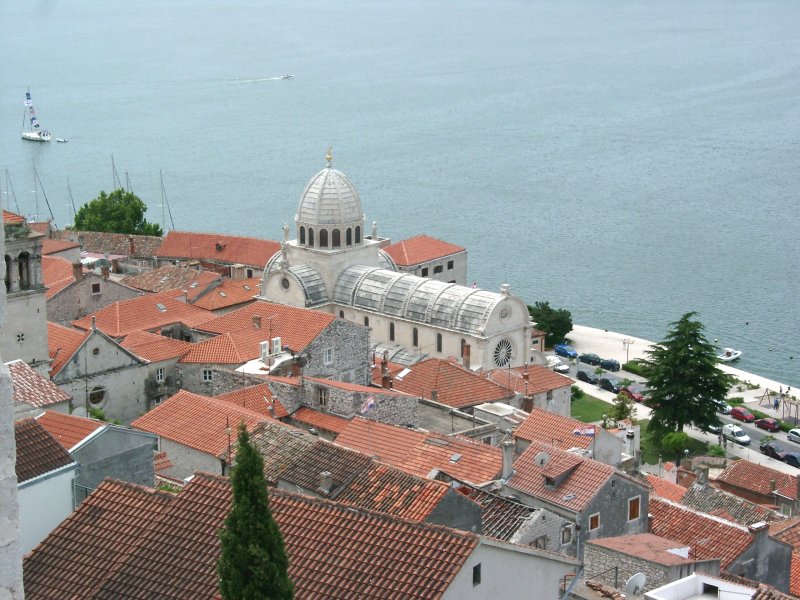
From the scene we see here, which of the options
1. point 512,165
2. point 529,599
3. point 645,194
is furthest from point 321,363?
point 512,165

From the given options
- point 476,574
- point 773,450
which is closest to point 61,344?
point 773,450

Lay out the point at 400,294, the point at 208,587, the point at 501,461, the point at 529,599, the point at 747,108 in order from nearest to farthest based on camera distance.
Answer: the point at 208,587 → the point at 529,599 → the point at 501,461 → the point at 400,294 → the point at 747,108

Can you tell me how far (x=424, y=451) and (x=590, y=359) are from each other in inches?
1600

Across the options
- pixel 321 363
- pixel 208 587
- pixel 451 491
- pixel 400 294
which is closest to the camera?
pixel 208 587

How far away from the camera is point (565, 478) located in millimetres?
27906

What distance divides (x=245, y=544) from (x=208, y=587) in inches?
106

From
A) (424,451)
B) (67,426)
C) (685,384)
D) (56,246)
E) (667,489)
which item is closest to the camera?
(67,426)

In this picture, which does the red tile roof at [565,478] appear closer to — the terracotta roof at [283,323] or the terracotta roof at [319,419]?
the terracotta roof at [319,419]

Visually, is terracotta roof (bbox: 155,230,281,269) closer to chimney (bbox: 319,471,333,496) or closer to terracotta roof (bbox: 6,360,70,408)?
terracotta roof (bbox: 6,360,70,408)

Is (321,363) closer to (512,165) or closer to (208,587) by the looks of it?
(208,587)

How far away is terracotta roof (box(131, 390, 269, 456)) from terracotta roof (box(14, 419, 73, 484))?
13.3 metres

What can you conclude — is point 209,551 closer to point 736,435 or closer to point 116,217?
point 736,435

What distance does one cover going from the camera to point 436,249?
72250 millimetres

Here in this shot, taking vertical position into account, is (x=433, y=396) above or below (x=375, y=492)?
below
